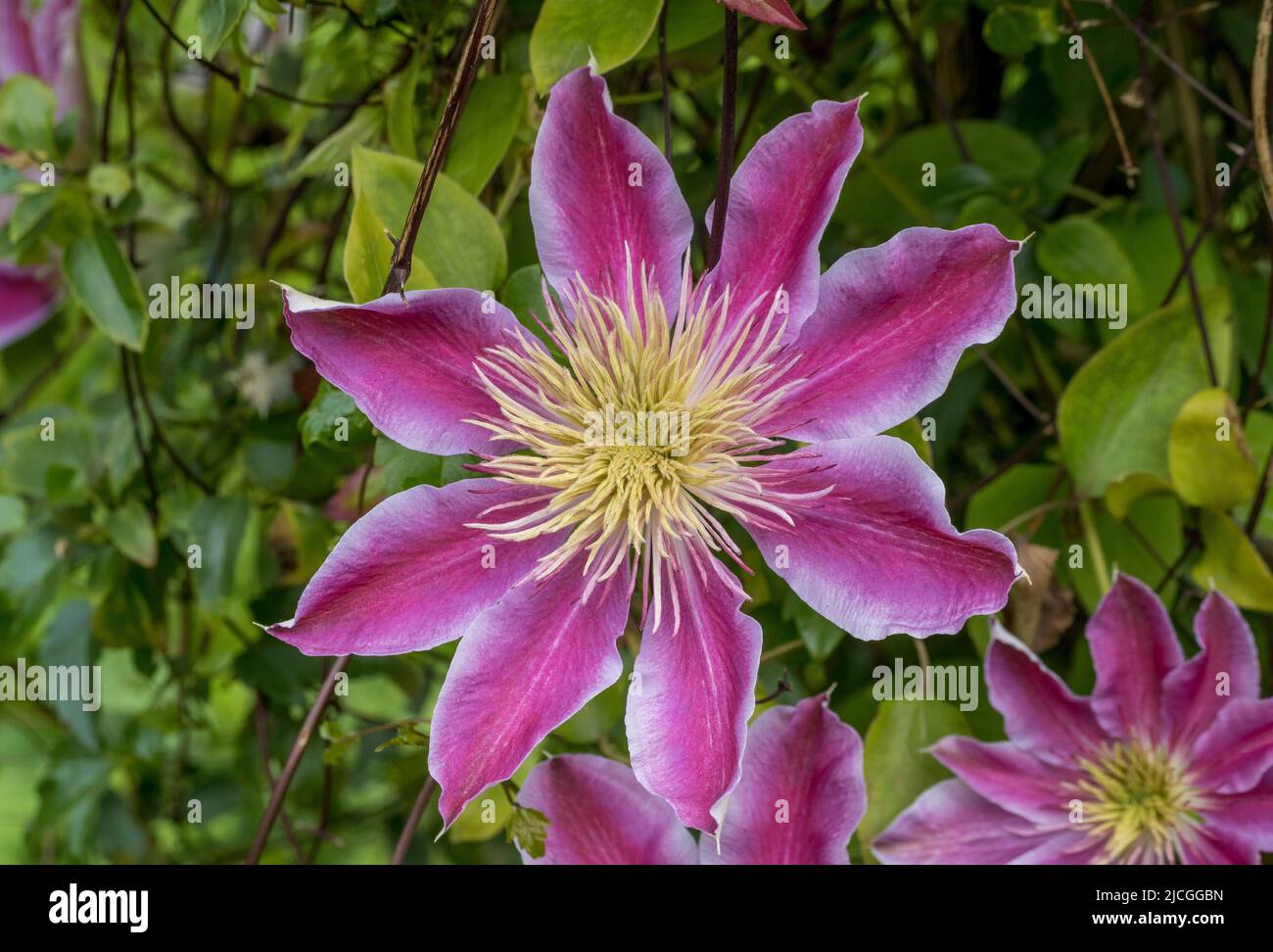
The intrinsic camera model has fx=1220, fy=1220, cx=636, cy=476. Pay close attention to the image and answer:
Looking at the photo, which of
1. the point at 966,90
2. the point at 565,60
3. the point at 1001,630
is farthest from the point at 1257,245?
the point at 565,60

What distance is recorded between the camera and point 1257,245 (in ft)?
2.53

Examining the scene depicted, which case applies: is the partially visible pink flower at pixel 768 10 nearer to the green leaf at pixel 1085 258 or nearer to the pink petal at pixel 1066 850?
the green leaf at pixel 1085 258

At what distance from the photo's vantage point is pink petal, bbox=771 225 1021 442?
1.46 ft

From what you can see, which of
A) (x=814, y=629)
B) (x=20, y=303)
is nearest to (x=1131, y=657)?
(x=814, y=629)

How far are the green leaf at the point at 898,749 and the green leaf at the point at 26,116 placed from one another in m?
0.56

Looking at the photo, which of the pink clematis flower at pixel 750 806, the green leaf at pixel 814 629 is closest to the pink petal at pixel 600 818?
the pink clematis flower at pixel 750 806

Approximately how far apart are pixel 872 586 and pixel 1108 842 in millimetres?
236

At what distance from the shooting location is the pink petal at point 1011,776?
0.56 m

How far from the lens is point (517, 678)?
467 millimetres

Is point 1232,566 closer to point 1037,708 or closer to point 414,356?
point 1037,708

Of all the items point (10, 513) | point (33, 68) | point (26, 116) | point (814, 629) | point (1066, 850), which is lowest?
point (1066, 850)

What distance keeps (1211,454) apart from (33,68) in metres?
0.83

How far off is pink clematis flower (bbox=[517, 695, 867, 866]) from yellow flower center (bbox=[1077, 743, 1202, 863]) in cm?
13

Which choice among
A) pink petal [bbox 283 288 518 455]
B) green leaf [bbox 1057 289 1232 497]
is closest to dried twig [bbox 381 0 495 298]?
pink petal [bbox 283 288 518 455]
